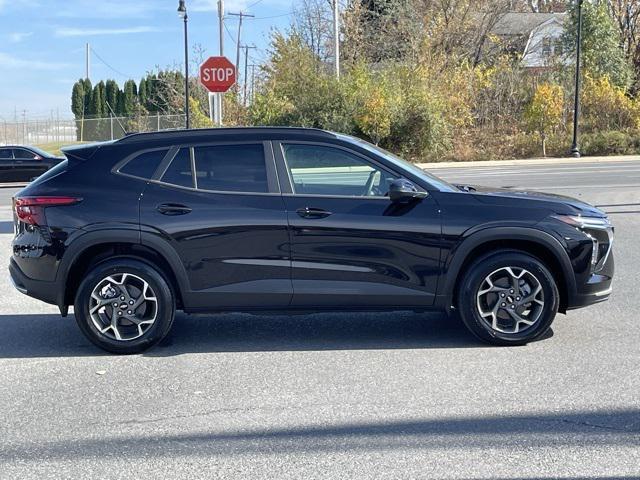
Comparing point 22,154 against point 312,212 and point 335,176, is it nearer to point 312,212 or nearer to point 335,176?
point 335,176

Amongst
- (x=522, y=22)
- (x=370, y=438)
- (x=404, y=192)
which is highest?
(x=522, y=22)

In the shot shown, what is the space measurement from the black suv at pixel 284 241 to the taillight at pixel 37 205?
0.01m

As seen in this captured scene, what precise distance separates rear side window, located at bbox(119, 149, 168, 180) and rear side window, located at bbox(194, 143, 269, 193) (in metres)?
0.31

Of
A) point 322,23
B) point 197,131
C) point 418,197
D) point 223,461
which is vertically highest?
point 322,23

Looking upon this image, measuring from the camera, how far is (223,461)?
416 cm

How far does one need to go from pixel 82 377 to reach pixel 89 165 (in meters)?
1.71

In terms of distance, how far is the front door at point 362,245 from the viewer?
239 inches

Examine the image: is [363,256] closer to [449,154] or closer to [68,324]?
[68,324]

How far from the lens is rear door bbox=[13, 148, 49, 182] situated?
82.9 feet

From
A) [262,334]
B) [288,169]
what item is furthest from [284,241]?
[262,334]

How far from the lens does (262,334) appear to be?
22.5 feet

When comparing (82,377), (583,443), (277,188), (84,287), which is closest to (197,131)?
(277,188)

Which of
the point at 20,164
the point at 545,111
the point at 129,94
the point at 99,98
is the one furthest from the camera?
the point at 99,98

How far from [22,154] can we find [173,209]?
2120 cm
